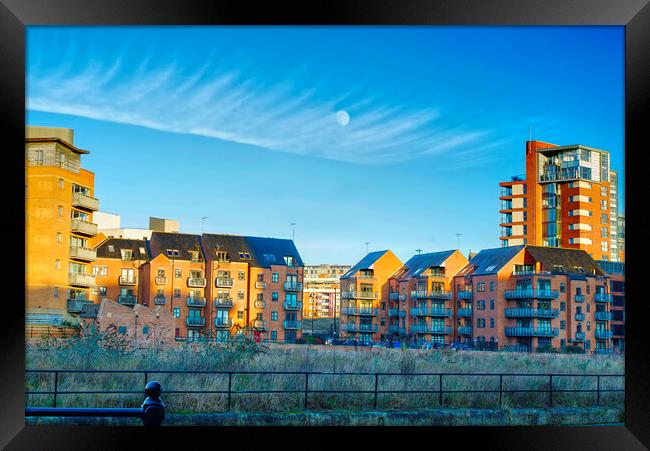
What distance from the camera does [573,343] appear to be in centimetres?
3278

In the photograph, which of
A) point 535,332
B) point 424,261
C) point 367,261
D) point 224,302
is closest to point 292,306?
point 224,302

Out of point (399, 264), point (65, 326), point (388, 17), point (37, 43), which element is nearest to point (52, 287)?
point (65, 326)

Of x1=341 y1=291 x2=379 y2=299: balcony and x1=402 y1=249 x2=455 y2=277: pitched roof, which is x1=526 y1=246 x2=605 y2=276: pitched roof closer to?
x1=402 y1=249 x2=455 y2=277: pitched roof

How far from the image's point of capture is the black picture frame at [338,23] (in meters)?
5.73

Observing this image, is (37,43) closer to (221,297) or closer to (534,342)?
(221,297)

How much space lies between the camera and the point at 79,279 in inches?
1115

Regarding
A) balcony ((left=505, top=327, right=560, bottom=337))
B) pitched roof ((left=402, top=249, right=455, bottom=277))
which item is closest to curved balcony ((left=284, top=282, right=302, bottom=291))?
pitched roof ((left=402, top=249, right=455, bottom=277))

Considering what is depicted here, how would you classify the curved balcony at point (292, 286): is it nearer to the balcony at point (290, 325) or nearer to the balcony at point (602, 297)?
the balcony at point (290, 325)

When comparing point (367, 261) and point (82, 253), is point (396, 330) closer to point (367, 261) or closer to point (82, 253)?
point (367, 261)

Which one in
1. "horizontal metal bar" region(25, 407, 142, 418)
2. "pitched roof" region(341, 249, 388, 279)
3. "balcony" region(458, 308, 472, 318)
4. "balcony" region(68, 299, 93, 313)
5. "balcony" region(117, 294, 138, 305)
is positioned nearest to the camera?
"horizontal metal bar" region(25, 407, 142, 418)

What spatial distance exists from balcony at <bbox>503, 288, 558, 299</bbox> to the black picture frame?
90.5 ft

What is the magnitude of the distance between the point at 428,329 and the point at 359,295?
3634mm

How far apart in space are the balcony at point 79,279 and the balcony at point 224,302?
5883 millimetres

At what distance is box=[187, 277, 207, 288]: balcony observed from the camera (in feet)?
111
